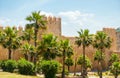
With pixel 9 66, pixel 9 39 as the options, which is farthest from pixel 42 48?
pixel 9 39

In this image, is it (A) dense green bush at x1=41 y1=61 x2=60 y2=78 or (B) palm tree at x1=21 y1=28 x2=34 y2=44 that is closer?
(A) dense green bush at x1=41 y1=61 x2=60 y2=78

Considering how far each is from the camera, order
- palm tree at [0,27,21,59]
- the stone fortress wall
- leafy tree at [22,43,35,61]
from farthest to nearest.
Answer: the stone fortress wall → leafy tree at [22,43,35,61] → palm tree at [0,27,21,59]

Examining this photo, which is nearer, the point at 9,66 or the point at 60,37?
the point at 9,66

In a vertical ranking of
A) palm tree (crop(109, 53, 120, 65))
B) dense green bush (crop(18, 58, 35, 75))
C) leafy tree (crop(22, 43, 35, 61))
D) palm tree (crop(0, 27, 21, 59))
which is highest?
palm tree (crop(0, 27, 21, 59))

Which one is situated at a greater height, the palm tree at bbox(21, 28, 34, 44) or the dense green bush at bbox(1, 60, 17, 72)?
the palm tree at bbox(21, 28, 34, 44)

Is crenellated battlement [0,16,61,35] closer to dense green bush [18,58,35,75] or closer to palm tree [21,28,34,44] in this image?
palm tree [21,28,34,44]

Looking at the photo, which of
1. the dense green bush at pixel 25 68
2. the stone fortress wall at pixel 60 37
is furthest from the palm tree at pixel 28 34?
the dense green bush at pixel 25 68

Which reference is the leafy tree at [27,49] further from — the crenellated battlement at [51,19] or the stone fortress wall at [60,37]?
the crenellated battlement at [51,19]

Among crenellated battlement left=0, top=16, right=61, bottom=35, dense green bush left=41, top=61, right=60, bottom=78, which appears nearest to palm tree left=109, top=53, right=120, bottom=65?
crenellated battlement left=0, top=16, right=61, bottom=35

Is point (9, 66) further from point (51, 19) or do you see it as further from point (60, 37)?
point (51, 19)

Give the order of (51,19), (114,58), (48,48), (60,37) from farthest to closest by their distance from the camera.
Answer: (114,58)
(51,19)
(60,37)
(48,48)

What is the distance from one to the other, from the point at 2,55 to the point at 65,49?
11.8 meters

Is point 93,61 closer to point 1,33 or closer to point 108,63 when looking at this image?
point 108,63

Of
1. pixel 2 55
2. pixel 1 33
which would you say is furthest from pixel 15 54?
pixel 1 33
